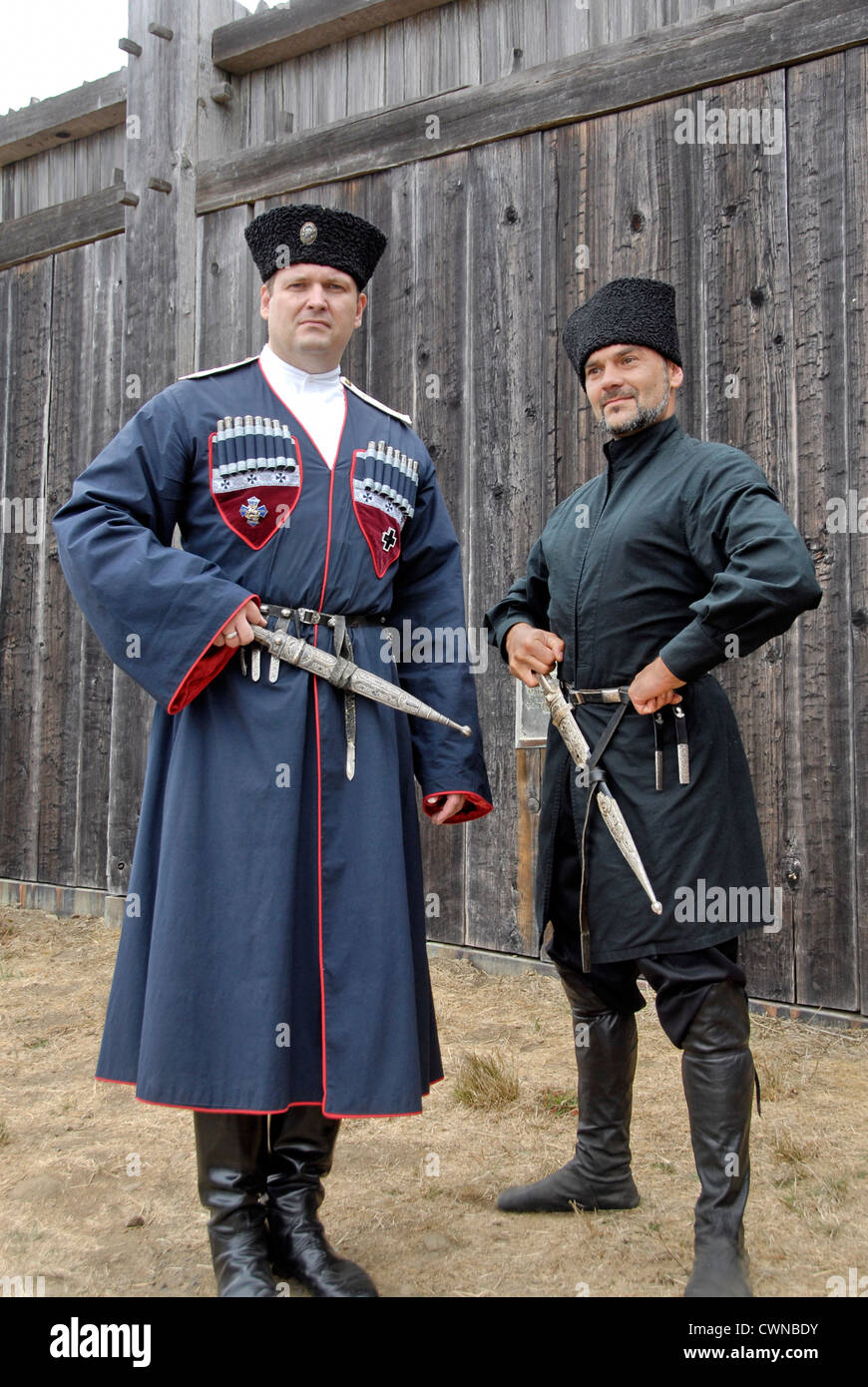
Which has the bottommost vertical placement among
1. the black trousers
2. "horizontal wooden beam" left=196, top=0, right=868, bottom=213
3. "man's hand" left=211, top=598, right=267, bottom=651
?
the black trousers

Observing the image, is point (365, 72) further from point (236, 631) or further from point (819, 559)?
point (236, 631)

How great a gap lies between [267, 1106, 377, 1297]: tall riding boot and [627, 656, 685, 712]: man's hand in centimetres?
108

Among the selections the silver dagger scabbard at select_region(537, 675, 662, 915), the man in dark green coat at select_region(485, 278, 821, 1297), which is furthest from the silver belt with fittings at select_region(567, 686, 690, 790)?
the silver dagger scabbard at select_region(537, 675, 662, 915)

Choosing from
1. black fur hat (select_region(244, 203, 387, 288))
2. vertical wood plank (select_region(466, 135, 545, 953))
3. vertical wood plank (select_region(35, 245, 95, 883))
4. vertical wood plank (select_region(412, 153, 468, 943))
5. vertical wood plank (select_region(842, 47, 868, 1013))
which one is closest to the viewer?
black fur hat (select_region(244, 203, 387, 288))

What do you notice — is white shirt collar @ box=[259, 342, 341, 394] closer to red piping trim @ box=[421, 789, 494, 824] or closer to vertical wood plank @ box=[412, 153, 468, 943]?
red piping trim @ box=[421, 789, 494, 824]

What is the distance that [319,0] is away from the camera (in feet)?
15.9

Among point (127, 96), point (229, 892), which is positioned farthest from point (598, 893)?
point (127, 96)

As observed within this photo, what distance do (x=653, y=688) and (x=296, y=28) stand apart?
403 cm

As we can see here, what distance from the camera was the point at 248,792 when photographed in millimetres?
2230

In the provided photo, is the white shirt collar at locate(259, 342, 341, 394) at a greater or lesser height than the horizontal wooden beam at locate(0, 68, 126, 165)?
lesser

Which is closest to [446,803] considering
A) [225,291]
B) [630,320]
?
[630,320]

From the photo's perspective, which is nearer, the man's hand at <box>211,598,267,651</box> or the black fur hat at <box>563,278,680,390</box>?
the man's hand at <box>211,598,267,651</box>

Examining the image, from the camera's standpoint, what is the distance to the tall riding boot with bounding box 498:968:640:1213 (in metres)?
2.62

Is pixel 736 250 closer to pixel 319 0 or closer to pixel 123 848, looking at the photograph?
pixel 319 0
